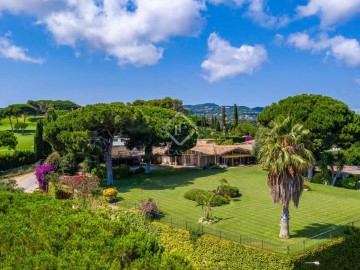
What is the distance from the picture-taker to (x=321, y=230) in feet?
86.5

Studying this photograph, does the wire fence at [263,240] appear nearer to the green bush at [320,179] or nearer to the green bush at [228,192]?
the green bush at [228,192]

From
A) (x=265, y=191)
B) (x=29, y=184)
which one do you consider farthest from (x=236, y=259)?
(x=29, y=184)

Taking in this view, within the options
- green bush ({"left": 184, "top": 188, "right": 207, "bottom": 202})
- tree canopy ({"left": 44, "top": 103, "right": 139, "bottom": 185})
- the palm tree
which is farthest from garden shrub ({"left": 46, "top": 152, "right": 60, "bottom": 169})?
the palm tree

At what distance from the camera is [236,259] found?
23.3 meters

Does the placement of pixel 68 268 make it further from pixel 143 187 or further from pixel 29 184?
pixel 29 184

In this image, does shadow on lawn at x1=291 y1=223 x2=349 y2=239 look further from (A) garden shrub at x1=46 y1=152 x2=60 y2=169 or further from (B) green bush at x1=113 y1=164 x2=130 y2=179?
(A) garden shrub at x1=46 y1=152 x2=60 y2=169

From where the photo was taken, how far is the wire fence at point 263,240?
73.0ft

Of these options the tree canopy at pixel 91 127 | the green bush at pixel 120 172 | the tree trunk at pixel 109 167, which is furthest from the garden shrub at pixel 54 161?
the tree trunk at pixel 109 167

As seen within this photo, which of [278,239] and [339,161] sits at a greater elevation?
[339,161]

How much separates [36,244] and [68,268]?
13.6ft

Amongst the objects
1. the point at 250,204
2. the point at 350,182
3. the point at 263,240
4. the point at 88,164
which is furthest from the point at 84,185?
the point at 350,182

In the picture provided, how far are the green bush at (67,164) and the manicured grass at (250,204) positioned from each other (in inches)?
288

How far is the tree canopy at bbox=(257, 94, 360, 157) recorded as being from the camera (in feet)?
151

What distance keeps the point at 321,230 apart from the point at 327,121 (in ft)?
73.9
